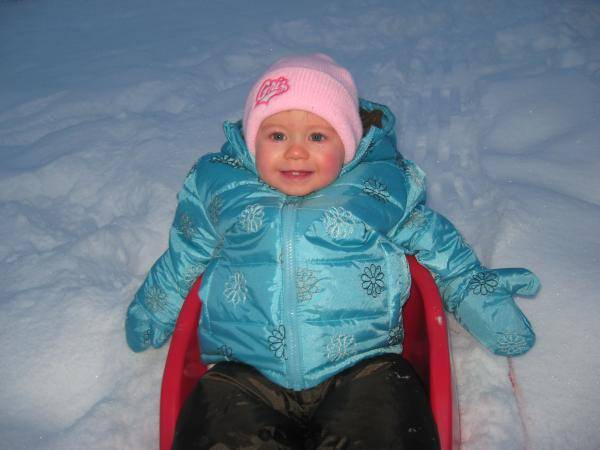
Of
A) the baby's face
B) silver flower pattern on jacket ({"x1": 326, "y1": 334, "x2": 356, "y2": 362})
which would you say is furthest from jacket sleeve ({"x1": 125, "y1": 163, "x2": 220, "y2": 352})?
silver flower pattern on jacket ({"x1": 326, "y1": 334, "x2": 356, "y2": 362})

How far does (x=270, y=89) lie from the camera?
51.1 inches

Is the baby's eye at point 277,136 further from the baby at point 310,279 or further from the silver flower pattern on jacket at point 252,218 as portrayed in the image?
the silver flower pattern on jacket at point 252,218

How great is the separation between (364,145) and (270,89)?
28cm

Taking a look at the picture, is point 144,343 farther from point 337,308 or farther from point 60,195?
point 60,195

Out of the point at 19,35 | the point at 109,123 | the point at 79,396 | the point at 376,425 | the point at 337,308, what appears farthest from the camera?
the point at 19,35

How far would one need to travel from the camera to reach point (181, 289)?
1478 millimetres

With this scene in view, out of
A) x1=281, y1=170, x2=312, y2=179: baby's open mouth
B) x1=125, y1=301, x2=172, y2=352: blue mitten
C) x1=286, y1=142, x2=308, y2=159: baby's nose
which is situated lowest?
x1=125, y1=301, x2=172, y2=352: blue mitten

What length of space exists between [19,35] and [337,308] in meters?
Answer: 3.80

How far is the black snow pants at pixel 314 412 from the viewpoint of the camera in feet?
3.38

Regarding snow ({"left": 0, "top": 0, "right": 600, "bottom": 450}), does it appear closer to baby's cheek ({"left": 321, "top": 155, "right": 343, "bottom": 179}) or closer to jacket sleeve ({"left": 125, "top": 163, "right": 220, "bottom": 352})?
jacket sleeve ({"left": 125, "top": 163, "right": 220, "bottom": 352})

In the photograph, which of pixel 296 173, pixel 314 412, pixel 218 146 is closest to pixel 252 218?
pixel 296 173

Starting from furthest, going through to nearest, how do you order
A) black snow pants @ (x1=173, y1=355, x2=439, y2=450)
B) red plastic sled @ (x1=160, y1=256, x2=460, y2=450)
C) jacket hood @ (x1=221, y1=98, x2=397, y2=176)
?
jacket hood @ (x1=221, y1=98, x2=397, y2=176) → red plastic sled @ (x1=160, y1=256, x2=460, y2=450) → black snow pants @ (x1=173, y1=355, x2=439, y2=450)

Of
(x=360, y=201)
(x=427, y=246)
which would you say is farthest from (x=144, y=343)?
(x=427, y=246)

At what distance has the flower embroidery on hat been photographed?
1278 mm
